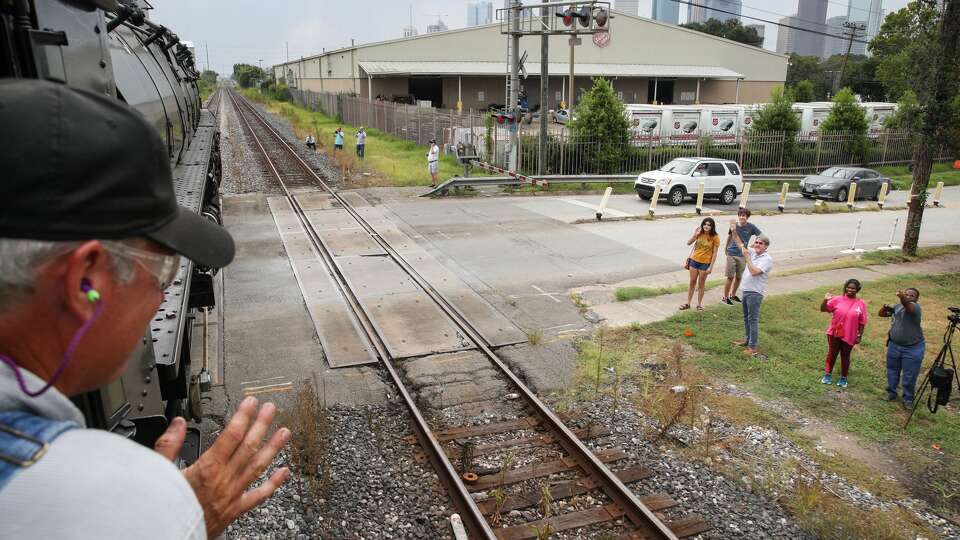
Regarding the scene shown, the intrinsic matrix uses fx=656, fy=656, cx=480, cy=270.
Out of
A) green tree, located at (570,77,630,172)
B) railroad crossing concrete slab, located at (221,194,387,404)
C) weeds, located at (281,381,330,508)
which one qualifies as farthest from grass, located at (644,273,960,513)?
green tree, located at (570,77,630,172)

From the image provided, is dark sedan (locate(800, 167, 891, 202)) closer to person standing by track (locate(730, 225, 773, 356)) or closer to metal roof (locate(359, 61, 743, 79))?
person standing by track (locate(730, 225, 773, 356))

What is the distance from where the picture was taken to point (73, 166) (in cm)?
102

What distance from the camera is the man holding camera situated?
7520 mm

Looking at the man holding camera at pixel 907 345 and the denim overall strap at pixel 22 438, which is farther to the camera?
the man holding camera at pixel 907 345

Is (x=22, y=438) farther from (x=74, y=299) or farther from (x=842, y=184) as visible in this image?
(x=842, y=184)

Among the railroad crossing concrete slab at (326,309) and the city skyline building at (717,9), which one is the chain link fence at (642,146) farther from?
the railroad crossing concrete slab at (326,309)

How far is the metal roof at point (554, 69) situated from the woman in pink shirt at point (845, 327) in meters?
42.3

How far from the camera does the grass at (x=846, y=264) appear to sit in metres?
11.6

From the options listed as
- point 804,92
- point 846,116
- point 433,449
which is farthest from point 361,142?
point 804,92

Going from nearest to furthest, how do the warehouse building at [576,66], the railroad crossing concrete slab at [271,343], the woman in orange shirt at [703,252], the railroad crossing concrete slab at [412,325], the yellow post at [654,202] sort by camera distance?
the railroad crossing concrete slab at [271,343]
the railroad crossing concrete slab at [412,325]
the woman in orange shirt at [703,252]
the yellow post at [654,202]
the warehouse building at [576,66]

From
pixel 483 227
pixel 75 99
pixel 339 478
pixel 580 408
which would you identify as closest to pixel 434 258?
pixel 483 227

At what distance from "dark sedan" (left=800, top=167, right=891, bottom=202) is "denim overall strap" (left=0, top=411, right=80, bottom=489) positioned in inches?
1076

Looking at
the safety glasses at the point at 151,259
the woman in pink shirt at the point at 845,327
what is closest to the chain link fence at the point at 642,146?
the woman in pink shirt at the point at 845,327

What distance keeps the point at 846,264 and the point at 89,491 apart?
52.5 ft
